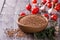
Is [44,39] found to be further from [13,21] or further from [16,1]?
[16,1]

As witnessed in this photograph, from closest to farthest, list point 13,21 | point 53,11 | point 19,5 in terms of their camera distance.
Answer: point 13,21 < point 53,11 < point 19,5

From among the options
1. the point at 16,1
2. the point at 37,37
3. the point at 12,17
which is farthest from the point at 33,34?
the point at 16,1

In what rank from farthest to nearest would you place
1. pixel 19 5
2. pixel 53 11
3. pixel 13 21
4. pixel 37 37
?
pixel 19 5 < pixel 53 11 < pixel 13 21 < pixel 37 37

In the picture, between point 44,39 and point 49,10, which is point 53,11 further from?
point 44,39

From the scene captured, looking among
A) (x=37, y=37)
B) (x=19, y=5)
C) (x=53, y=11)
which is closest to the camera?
(x=37, y=37)

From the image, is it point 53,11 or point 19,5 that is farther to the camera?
point 19,5

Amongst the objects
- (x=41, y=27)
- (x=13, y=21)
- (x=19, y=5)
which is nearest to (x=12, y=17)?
(x=13, y=21)
